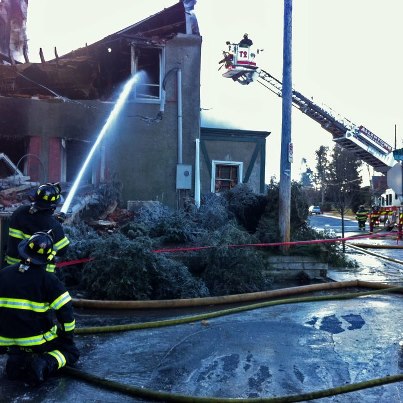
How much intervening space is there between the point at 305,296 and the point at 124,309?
111 inches

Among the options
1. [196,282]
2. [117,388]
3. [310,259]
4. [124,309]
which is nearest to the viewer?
[117,388]

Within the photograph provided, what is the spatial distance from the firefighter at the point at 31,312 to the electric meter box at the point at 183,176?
934 cm

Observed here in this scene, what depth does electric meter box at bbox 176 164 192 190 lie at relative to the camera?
13227 mm

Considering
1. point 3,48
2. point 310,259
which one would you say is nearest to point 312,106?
point 3,48

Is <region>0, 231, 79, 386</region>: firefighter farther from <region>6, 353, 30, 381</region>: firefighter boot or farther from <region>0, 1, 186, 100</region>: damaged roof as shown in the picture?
<region>0, 1, 186, 100</region>: damaged roof

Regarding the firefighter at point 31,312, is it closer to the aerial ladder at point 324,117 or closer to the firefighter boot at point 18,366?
the firefighter boot at point 18,366

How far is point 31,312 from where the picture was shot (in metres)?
3.83

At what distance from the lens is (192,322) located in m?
5.75

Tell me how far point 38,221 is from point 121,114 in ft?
27.8

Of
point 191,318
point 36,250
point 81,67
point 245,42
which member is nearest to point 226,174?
point 81,67

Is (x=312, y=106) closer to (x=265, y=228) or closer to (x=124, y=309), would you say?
(x=265, y=228)

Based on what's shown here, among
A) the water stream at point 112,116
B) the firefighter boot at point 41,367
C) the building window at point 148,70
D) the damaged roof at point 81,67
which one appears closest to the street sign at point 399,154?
the firefighter boot at point 41,367

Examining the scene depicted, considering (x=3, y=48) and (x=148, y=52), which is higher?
(x=3, y=48)

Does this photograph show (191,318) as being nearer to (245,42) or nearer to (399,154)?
(399,154)
